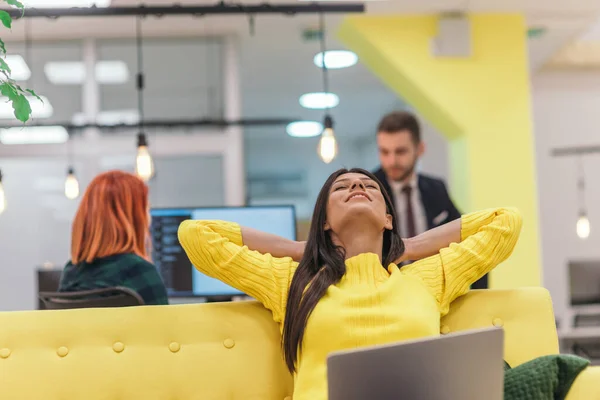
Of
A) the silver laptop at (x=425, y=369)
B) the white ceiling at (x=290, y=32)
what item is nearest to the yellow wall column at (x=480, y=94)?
the white ceiling at (x=290, y=32)

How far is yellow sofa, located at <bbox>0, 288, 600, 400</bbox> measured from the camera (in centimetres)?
218

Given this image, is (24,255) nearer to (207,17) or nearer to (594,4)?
(207,17)

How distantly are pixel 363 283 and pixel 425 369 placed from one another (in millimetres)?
763

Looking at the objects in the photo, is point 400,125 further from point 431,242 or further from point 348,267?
point 348,267

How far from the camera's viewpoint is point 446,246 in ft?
7.74

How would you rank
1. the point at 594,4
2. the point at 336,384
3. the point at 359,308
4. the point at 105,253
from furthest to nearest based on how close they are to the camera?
1. the point at 594,4
2. the point at 105,253
3. the point at 359,308
4. the point at 336,384

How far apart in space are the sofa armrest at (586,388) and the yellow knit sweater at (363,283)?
1.20ft

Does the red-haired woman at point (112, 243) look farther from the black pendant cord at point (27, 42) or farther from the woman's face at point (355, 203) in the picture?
the black pendant cord at point (27, 42)

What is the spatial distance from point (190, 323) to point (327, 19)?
15.2 ft

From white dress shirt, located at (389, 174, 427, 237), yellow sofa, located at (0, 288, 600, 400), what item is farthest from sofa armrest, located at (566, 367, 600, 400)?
white dress shirt, located at (389, 174, 427, 237)

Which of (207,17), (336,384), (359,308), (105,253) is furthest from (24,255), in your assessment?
(336,384)

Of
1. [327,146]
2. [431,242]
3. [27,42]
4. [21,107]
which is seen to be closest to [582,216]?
[327,146]

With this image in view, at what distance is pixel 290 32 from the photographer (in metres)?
6.87

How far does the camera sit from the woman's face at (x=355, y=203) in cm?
220
